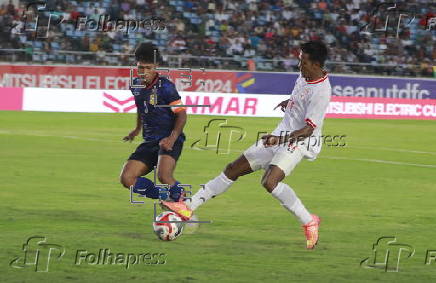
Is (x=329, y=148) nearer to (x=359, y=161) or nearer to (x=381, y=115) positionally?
(x=359, y=161)

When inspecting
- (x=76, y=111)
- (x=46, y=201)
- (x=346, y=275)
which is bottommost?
(x=76, y=111)

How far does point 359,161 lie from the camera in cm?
2053

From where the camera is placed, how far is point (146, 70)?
34.1 ft

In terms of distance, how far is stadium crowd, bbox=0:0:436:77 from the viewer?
3584 centimetres

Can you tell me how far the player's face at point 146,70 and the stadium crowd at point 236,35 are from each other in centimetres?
2394

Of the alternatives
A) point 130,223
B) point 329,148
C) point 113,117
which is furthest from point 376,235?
point 113,117

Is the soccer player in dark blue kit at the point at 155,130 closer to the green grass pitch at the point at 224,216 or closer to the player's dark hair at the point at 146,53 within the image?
the player's dark hair at the point at 146,53

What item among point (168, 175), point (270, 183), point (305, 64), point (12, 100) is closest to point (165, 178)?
point (168, 175)

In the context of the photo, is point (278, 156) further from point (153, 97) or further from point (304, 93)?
point (153, 97)

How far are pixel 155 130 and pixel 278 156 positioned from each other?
5.63ft

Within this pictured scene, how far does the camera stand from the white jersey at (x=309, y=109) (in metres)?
9.63

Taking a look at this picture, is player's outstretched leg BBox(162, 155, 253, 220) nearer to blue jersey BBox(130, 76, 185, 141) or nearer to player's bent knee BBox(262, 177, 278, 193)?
player's bent knee BBox(262, 177, 278, 193)

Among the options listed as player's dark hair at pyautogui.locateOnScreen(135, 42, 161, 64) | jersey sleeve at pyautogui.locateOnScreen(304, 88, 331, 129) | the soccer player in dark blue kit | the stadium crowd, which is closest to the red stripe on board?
the stadium crowd

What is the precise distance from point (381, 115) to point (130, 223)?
2482cm
